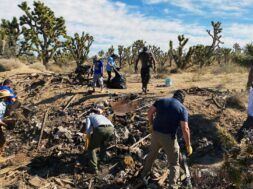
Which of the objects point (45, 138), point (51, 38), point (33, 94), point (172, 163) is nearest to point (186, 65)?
point (51, 38)

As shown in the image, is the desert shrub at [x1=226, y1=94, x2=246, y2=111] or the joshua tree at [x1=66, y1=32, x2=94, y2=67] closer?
the desert shrub at [x1=226, y1=94, x2=246, y2=111]

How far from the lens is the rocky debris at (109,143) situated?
813 centimetres

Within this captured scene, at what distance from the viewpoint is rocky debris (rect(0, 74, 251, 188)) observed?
8.13m

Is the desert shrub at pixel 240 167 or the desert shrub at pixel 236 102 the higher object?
the desert shrub at pixel 236 102

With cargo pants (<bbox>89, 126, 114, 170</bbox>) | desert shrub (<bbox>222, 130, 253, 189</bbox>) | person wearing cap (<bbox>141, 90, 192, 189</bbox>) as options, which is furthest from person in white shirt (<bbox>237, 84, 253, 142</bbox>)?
cargo pants (<bbox>89, 126, 114, 170</bbox>)

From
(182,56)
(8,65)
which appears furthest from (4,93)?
(182,56)

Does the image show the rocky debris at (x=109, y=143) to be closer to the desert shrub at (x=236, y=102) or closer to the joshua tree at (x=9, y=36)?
the desert shrub at (x=236, y=102)

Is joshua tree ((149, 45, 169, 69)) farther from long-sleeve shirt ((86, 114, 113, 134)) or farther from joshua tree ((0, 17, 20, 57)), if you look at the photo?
long-sleeve shirt ((86, 114, 113, 134))

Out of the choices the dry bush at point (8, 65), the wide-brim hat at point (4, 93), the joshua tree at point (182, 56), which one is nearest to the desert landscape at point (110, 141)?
the wide-brim hat at point (4, 93)

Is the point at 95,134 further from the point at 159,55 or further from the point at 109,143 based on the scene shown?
the point at 159,55

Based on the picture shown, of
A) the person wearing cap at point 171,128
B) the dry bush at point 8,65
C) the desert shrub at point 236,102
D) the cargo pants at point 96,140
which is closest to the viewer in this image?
the person wearing cap at point 171,128

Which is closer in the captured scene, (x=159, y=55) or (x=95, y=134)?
(x=95, y=134)

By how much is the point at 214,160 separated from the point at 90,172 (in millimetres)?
2799

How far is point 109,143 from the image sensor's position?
957 centimetres
